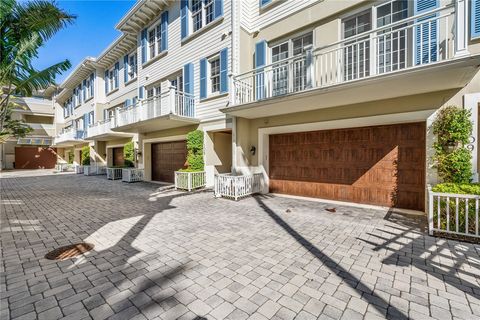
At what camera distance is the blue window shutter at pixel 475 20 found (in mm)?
5238

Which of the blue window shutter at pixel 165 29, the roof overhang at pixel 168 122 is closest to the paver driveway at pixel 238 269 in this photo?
the roof overhang at pixel 168 122

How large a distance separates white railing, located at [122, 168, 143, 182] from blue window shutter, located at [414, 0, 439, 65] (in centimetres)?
1464

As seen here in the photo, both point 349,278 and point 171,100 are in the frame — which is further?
point 171,100

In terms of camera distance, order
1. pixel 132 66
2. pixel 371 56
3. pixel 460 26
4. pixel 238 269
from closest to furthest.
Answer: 1. pixel 238 269
2. pixel 460 26
3. pixel 371 56
4. pixel 132 66

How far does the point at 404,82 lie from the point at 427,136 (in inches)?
70.8

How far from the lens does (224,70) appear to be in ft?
31.3

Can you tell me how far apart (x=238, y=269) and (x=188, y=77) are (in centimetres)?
1015

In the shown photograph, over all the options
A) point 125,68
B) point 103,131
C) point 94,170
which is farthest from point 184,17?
point 94,170

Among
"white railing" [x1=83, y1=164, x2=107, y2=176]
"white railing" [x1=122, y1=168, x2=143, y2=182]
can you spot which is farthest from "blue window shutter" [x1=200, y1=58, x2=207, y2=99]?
"white railing" [x1=83, y1=164, x2=107, y2=176]

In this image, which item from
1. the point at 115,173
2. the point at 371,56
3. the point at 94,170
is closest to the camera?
the point at 371,56

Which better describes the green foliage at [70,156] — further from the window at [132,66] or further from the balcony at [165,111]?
the balcony at [165,111]

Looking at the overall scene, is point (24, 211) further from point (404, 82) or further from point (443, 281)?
point (404, 82)

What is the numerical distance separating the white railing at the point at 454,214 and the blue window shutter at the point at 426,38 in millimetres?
3611

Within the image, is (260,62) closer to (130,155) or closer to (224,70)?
(224,70)
